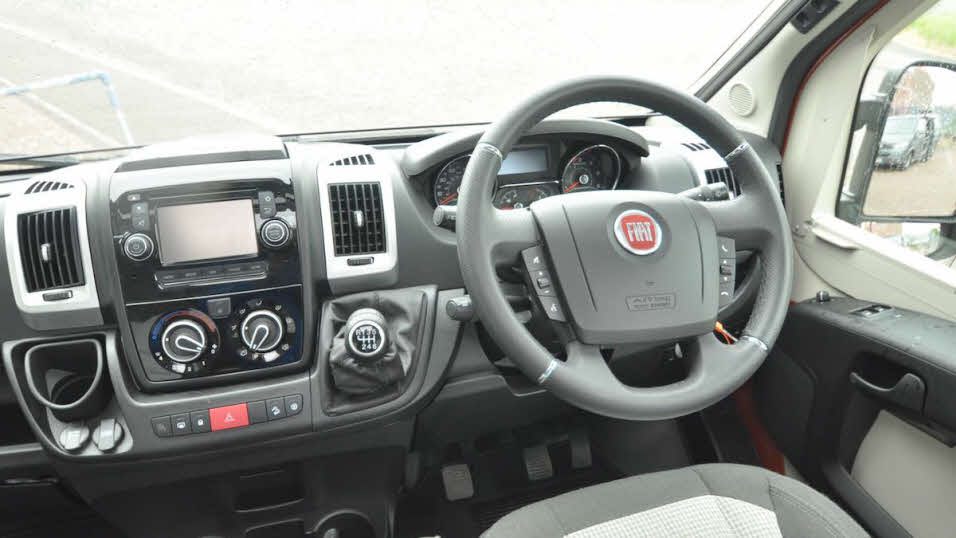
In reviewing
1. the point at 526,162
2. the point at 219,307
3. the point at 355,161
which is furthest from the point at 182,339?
the point at 526,162

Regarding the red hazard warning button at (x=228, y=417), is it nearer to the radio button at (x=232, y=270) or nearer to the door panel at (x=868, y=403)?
the radio button at (x=232, y=270)

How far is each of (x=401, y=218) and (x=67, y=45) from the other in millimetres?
1036

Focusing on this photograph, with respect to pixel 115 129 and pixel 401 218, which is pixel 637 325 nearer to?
pixel 401 218

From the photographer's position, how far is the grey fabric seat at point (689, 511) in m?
1.23

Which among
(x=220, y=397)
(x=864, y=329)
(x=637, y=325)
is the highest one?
(x=637, y=325)

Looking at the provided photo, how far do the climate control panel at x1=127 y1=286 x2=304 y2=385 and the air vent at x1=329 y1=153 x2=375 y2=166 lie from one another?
330 mm

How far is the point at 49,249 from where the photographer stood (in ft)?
4.79

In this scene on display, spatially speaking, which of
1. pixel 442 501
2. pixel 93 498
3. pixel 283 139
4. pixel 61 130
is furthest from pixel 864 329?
pixel 61 130

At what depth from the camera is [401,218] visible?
166cm

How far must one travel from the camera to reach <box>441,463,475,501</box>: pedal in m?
2.20

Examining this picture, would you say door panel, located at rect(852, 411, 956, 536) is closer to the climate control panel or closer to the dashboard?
the dashboard

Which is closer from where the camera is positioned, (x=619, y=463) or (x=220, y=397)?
(x=220, y=397)

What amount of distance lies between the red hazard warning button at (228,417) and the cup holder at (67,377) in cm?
27

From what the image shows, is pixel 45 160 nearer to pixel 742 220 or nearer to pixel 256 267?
pixel 256 267
